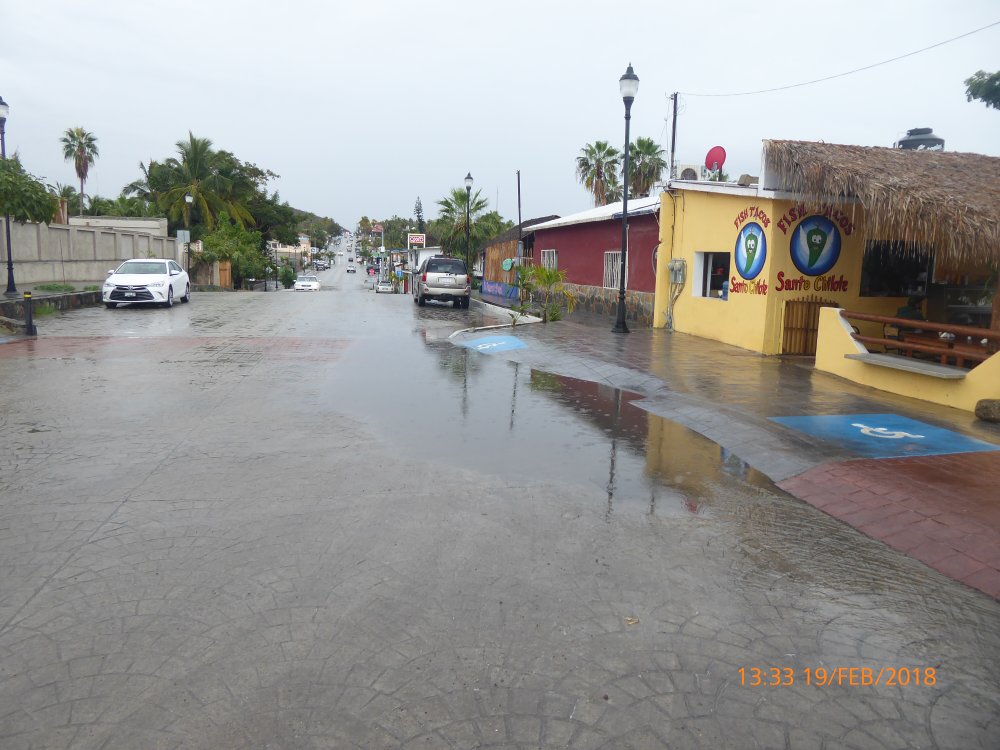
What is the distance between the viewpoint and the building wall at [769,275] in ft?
45.1

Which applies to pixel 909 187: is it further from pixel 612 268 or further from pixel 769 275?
pixel 612 268

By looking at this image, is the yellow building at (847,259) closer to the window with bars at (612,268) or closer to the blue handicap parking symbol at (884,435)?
the blue handicap parking symbol at (884,435)

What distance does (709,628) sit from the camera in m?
3.92

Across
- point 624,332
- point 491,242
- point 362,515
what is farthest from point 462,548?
point 491,242

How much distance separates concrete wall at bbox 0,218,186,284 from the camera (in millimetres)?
25891

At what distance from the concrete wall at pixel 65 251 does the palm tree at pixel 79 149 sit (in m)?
43.8

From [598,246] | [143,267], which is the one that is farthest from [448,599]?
[143,267]

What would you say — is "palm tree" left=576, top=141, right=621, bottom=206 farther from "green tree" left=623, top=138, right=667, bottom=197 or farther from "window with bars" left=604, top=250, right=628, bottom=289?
"window with bars" left=604, top=250, right=628, bottom=289

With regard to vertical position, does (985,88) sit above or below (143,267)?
above

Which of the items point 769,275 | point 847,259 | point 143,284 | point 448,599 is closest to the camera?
point 448,599

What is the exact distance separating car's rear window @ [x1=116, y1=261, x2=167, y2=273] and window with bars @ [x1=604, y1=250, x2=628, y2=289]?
1376 cm

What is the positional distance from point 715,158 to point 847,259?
214 inches

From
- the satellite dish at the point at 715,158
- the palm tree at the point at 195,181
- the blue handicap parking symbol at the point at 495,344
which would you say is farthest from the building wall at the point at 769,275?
the palm tree at the point at 195,181

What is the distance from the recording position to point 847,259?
14.3 meters
